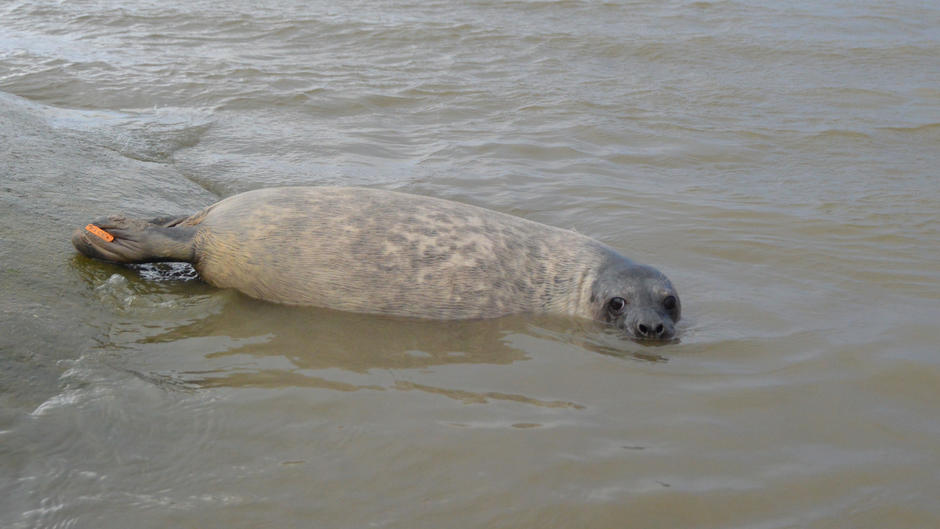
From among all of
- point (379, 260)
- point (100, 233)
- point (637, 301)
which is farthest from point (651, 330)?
point (100, 233)

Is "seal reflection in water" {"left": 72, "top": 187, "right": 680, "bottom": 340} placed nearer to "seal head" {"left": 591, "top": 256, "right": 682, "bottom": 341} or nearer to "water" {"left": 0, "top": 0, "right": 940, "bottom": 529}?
"seal head" {"left": 591, "top": 256, "right": 682, "bottom": 341}

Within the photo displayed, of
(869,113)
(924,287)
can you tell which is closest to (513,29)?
(869,113)

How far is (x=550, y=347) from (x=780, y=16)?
9044 millimetres

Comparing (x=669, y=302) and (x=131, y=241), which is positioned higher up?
(x=131, y=241)

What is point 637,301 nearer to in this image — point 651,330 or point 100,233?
point 651,330

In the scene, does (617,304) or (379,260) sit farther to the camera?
(617,304)

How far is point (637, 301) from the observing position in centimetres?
420

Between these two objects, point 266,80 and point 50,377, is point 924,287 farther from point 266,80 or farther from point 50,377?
point 266,80

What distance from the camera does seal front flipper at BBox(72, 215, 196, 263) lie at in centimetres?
405

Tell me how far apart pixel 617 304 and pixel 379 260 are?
121 centimetres

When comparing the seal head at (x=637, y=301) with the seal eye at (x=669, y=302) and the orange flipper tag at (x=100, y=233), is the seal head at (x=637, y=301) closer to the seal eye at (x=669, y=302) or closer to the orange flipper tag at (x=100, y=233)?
the seal eye at (x=669, y=302)

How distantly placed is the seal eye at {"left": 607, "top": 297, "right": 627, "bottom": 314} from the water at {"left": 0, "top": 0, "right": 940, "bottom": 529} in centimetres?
19

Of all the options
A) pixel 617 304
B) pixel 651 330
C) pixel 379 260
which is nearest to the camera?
pixel 651 330

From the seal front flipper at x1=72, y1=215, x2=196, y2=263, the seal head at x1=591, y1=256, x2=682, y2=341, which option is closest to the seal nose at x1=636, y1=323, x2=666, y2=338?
the seal head at x1=591, y1=256, x2=682, y2=341
